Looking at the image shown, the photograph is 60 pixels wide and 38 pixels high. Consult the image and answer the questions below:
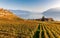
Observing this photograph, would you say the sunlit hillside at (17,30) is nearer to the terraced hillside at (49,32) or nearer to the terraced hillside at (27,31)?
the terraced hillside at (27,31)

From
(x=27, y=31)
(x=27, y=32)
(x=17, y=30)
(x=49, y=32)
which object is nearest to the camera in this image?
(x=27, y=32)

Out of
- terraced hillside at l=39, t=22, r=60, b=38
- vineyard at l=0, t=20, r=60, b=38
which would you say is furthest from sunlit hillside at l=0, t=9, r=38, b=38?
terraced hillside at l=39, t=22, r=60, b=38

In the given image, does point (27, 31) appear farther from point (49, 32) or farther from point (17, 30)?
point (49, 32)

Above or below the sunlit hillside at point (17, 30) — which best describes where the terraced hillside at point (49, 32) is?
below

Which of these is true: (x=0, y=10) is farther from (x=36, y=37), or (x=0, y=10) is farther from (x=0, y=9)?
(x=36, y=37)

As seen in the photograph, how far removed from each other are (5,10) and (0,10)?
38.9ft

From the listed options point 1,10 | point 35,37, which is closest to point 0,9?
point 1,10

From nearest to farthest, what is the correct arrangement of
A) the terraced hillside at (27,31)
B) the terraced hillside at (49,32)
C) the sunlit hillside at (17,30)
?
1. the sunlit hillside at (17,30)
2. the terraced hillside at (27,31)
3. the terraced hillside at (49,32)

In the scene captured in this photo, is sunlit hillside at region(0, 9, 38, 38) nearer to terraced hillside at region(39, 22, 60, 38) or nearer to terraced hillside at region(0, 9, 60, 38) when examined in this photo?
terraced hillside at region(0, 9, 60, 38)

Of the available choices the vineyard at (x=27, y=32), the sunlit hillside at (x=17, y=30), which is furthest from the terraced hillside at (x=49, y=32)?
the sunlit hillside at (x=17, y=30)

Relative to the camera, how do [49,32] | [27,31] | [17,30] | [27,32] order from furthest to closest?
[17,30] < [27,31] < [49,32] < [27,32]

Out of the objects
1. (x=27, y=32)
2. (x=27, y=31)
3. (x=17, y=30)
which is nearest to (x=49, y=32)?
(x=27, y=31)

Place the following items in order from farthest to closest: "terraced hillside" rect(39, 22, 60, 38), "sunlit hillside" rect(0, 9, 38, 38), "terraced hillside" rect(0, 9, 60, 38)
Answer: "terraced hillside" rect(39, 22, 60, 38)
"terraced hillside" rect(0, 9, 60, 38)
"sunlit hillside" rect(0, 9, 38, 38)

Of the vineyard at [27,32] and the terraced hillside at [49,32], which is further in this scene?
the terraced hillside at [49,32]
